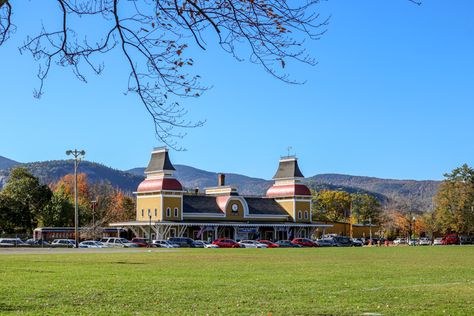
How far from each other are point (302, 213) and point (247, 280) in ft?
313

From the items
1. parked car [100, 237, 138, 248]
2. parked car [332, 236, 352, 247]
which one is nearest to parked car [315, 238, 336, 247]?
parked car [332, 236, 352, 247]

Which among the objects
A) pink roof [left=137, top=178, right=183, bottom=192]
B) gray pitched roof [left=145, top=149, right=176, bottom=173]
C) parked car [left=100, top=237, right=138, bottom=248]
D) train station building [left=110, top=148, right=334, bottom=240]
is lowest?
parked car [left=100, top=237, right=138, bottom=248]

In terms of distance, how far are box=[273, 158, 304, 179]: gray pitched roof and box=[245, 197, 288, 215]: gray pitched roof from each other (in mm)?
4783

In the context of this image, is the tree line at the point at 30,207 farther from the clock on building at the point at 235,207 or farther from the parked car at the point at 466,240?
the parked car at the point at 466,240

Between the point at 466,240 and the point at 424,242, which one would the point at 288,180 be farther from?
the point at 466,240

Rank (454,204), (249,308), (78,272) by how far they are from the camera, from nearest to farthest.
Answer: (249,308) < (78,272) < (454,204)

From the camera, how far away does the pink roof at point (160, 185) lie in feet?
331

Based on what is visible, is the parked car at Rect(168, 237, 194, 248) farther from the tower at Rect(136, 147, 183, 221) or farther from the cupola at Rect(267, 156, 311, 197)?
the cupola at Rect(267, 156, 311, 197)

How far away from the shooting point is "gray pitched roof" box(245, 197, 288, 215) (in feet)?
371

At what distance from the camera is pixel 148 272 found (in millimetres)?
Result: 26266

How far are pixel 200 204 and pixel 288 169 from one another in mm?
18733

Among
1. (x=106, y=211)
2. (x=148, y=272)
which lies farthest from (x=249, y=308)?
(x=106, y=211)

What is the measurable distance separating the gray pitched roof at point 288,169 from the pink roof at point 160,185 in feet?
74.8

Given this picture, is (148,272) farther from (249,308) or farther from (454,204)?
(454,204)
